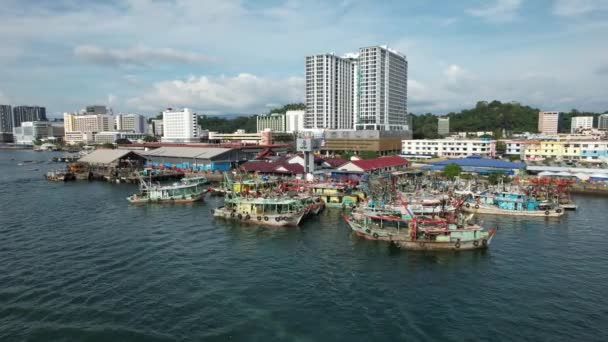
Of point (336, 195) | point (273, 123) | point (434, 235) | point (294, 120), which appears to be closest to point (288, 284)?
point (434, 235)

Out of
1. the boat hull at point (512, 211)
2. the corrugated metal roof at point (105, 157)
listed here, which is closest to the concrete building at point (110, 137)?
the corrugated metal roof at point (105, 157)

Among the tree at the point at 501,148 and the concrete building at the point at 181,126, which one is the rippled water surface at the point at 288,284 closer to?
the tree at the point at 501,148

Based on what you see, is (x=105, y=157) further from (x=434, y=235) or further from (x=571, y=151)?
(x=571, y=151)

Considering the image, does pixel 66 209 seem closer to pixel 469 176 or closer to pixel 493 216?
pixel 493 216

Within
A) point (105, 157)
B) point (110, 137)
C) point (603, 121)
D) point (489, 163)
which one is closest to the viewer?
point (489, 163)

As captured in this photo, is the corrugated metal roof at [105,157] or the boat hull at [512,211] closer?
the boat hull at [512,211]

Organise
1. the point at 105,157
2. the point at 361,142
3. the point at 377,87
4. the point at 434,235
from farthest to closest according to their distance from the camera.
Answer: the point at 377,87 → the point at 361,142 → the point at 105,157 → the point at 434,235

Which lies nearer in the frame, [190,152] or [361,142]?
[190,152]
